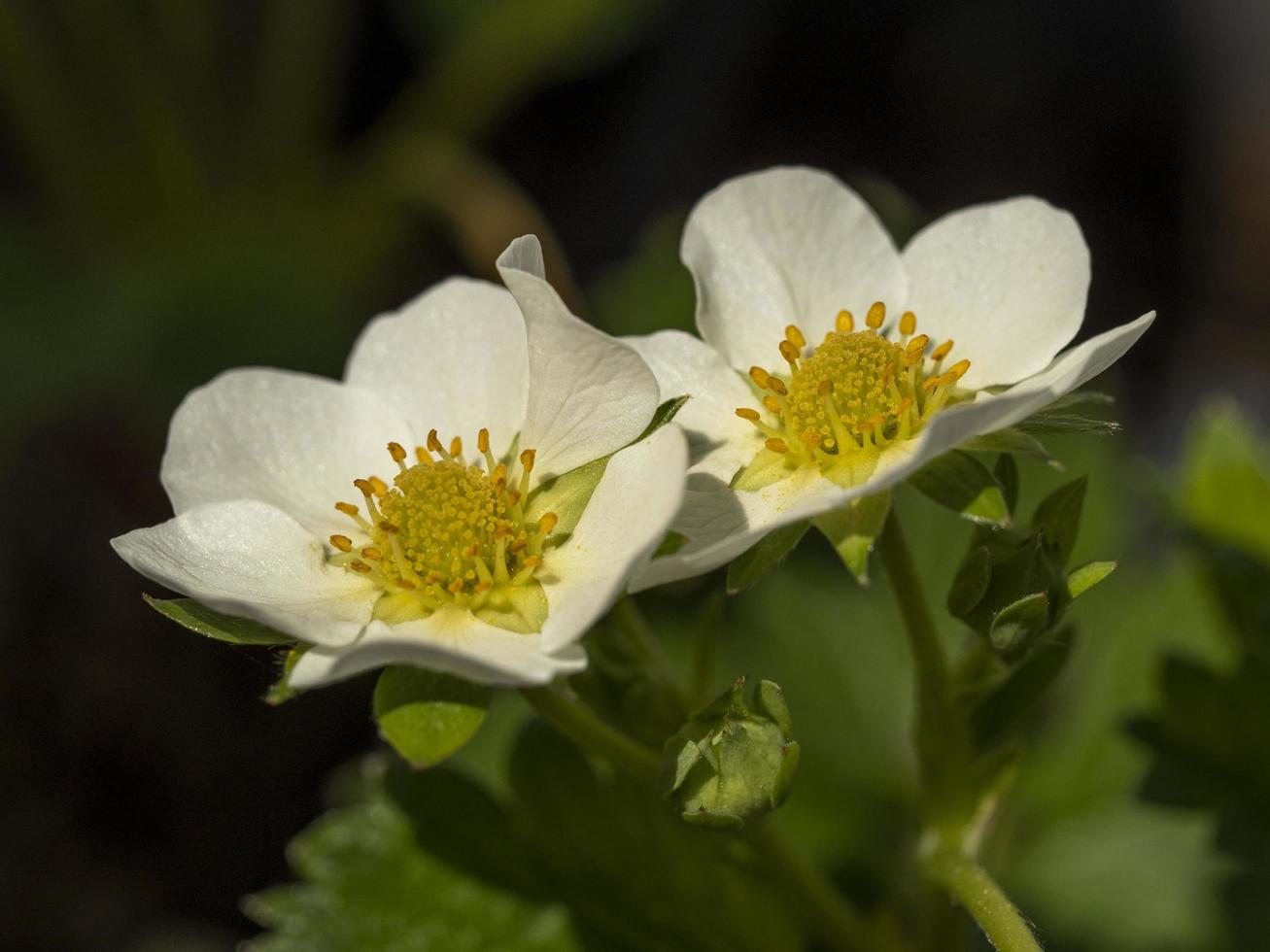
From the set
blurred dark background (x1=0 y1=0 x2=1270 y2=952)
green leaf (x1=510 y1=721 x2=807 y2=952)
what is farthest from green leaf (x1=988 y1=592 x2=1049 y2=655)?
blurred dark background (x1=0 y1=0 x2=1270 y2=952)

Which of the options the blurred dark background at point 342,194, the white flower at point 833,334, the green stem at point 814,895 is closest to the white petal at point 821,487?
the white flower at point 833,334

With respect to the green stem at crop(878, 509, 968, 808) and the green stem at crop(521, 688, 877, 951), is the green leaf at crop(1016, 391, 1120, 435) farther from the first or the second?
the green stem at crop(521, 688, 877, 951)

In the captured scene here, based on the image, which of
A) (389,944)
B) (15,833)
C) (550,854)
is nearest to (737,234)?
(550,854)

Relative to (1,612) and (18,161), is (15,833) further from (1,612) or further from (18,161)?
(18,161)

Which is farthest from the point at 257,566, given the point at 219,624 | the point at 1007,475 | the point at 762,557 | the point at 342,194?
the point at 342,194

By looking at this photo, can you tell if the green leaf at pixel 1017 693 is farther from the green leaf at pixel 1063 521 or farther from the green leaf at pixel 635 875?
the green leaf at pixel 635 875

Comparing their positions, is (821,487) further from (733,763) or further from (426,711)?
(426,711)
